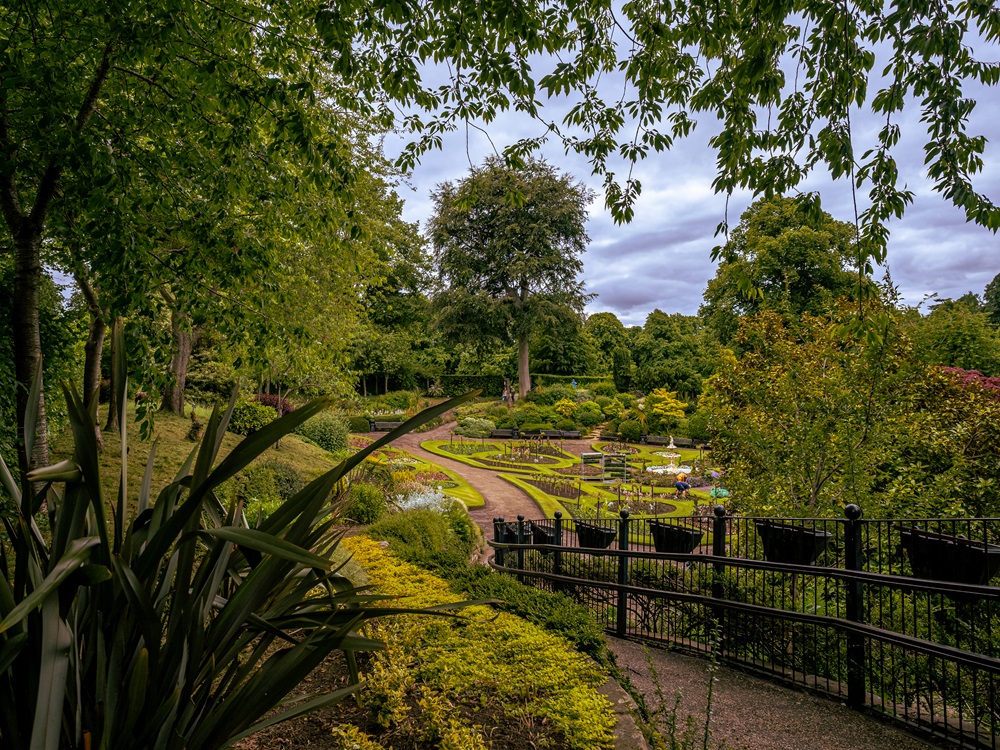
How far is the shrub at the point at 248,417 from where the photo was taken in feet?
38.7

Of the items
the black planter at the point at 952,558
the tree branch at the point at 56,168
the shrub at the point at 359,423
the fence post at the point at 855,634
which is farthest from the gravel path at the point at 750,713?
the shrub at the point at 359,423

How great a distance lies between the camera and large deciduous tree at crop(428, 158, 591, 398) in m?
29.3

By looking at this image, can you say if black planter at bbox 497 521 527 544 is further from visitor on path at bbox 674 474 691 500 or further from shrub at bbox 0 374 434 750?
visitor on path at bbox 674 474 691 500

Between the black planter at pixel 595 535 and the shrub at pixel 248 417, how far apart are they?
8.01 meters

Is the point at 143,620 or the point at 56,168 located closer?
the point at 143,620

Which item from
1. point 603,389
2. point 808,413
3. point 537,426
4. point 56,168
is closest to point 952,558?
point 808,413

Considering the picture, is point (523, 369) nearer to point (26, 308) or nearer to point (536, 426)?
point (536, 426)

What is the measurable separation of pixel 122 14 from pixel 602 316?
144ft

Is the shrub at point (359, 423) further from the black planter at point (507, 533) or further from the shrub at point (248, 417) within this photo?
the black planter at point (507, 533)

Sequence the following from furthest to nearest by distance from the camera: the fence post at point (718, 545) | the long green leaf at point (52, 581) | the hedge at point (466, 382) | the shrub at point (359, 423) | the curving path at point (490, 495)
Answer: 1. the hedge at point (466, 382)
2. the shrub at point (359, 423)
3. the curving path at point (490, 495)
4. the fence post at point (718, 545)
5. the long green leaf at point (52, 581)

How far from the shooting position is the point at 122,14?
3232 millimetres

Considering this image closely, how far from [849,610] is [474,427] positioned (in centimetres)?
2159

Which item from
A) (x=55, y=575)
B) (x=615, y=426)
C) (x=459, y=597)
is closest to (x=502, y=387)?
(x=615, y=426)

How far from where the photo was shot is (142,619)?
123 cm
